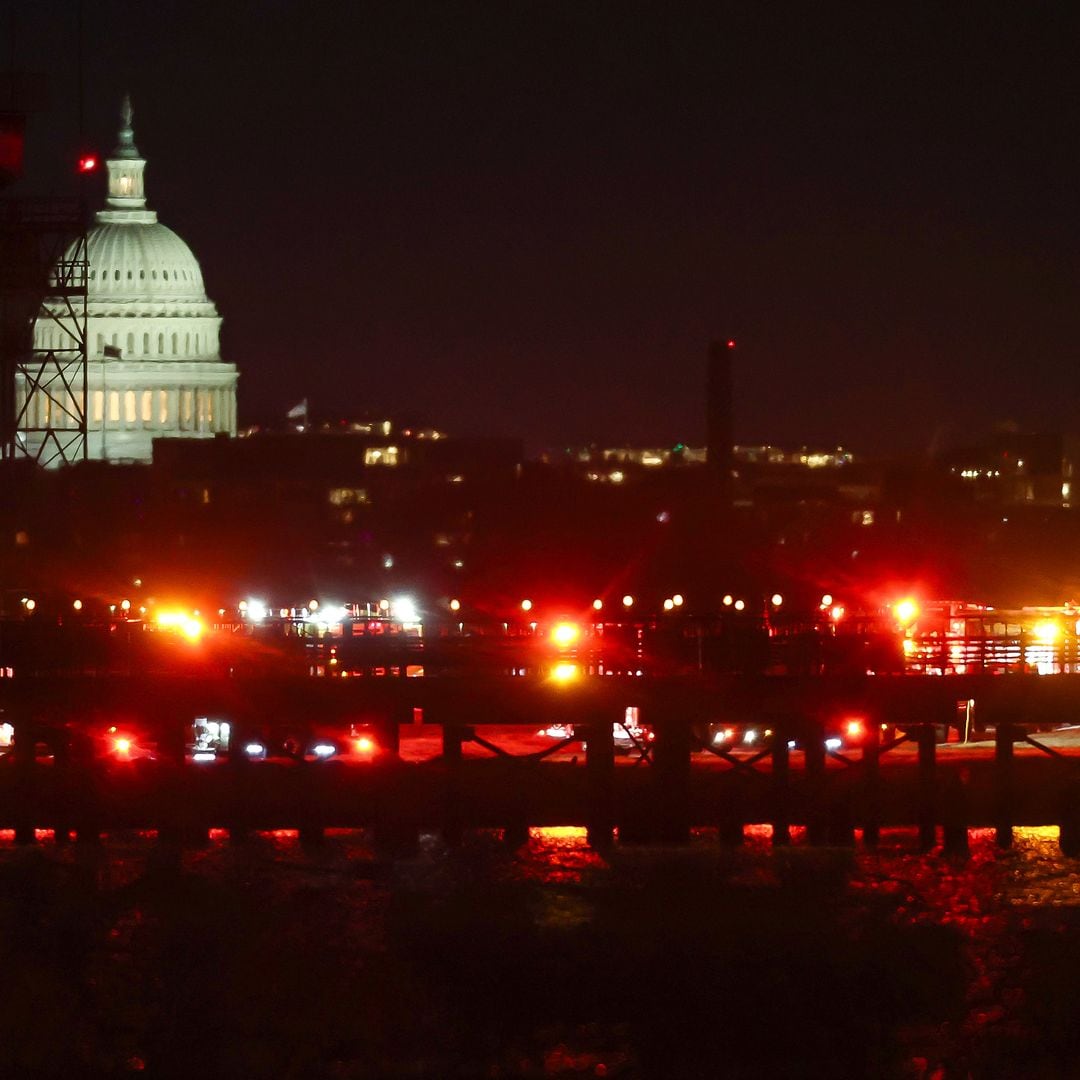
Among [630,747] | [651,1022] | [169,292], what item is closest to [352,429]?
[169,292]

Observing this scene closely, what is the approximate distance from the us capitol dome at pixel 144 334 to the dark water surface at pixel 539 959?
12959 cm

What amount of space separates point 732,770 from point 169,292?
141m

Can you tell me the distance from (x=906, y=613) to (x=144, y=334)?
129m

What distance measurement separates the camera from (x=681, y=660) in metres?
48.8

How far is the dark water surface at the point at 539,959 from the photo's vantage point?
117ft

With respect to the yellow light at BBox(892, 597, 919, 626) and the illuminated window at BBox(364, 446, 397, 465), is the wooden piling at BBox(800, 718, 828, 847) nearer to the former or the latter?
the yellow light at BBox(892, 597, 919, 626)

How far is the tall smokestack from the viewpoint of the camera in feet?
301

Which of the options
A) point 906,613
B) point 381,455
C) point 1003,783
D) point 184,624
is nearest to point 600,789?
point 1003,783

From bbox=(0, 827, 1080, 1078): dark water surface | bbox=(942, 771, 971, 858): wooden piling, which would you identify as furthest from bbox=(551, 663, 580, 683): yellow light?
bbox=(942, 771, 971, 858): wooden piling

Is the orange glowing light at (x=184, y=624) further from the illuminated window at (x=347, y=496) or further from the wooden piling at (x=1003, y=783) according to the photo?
the illuminated window at (x=347, y=496)

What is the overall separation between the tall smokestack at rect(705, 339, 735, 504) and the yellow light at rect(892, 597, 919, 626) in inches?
1194

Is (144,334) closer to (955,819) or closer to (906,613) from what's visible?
(906,613)

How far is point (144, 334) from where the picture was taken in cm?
18250

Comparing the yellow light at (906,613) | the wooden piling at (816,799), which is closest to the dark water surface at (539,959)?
the wooden piling at (816,799)
